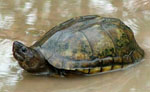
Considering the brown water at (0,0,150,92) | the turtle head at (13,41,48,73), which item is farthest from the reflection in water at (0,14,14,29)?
the turtle head at (13,41,48,73)

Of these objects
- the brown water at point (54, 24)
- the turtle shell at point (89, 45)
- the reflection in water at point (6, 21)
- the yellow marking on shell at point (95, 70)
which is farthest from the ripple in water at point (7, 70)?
the yellow marking on shell at point (95, 70)

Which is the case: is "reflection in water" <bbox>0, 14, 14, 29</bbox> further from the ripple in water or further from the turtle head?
the turtle head

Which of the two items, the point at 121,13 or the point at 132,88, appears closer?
the point at 132,88

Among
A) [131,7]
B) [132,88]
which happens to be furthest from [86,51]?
[131,7]

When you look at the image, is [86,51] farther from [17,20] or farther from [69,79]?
[17,20]

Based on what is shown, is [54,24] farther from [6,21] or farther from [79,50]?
[79,50]

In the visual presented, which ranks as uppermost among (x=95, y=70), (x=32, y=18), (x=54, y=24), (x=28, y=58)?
(x=32, y=18)

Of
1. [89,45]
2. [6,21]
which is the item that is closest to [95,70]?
[89,45]
